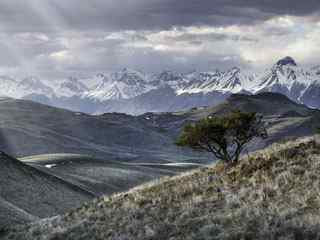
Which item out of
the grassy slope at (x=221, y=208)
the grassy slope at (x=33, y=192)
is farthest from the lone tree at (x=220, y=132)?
the grassy slope at (x=33, y=192)

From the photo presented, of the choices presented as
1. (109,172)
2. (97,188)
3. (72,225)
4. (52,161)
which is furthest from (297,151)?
(52,161)

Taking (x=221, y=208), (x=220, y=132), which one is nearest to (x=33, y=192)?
(x=220, y=132)

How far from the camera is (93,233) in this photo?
92.2 ft

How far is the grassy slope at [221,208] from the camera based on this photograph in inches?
916

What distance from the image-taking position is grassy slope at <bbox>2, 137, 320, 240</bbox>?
23.3 metres

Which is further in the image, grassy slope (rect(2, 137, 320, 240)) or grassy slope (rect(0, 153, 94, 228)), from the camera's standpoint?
grassy slope (rect(0, 153, 94, 228))

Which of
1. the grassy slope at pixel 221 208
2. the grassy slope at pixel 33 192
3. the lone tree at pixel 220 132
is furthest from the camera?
the grassy slope at pixel 33 192

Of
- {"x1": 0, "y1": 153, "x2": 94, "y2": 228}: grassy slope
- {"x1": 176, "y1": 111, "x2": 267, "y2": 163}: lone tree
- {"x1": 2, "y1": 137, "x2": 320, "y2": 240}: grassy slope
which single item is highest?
{"x1": 176, "y1": 111, "x2": 267, "y2": 163}: lone tree

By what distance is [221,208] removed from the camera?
27094 millimetres

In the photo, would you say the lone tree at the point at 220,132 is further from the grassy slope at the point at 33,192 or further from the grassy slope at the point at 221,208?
the grassy slope at the point at 33,192

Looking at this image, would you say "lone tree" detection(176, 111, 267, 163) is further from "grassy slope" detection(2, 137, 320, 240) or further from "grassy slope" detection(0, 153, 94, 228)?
"grassy slope" detection(0, 153, 94, 228)

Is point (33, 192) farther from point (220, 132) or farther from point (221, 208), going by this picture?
point (221, 208)

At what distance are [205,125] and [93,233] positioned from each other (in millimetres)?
A: 21840

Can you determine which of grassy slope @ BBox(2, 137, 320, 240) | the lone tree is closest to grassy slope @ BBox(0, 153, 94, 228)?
the lone tree
